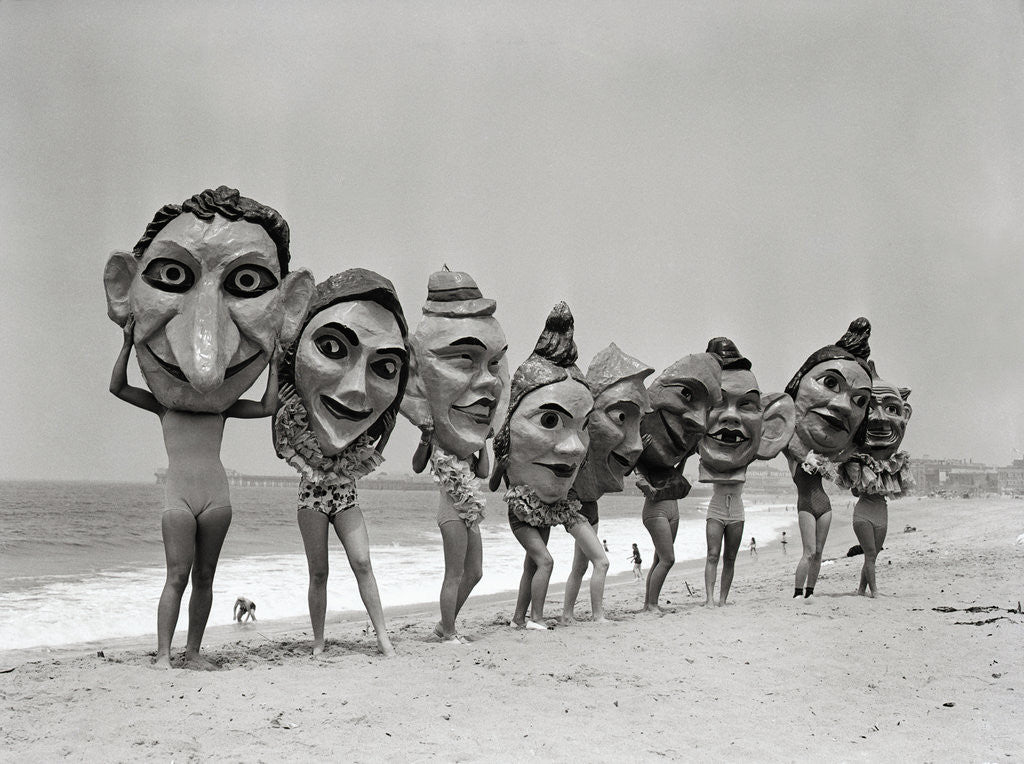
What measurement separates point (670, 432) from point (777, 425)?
4.60ft

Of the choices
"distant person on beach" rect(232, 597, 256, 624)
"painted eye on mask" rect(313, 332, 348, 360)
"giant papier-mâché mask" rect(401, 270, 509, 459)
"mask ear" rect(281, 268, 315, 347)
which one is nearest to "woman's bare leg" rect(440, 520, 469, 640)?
"giant papier-mâché mask" rect(401, 270, 509, 459)

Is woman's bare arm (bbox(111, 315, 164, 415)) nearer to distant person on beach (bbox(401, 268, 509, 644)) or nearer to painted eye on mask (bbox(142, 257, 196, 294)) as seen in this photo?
painted eye on mask (bbox(142, 257, 196, 294))

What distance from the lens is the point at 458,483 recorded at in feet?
23.9

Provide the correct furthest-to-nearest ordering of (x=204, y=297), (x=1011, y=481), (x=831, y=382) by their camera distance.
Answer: (x=1011, y=481) < (x=831, y=382) < (x=204, y=297)

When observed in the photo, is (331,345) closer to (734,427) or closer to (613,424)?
(613,424)

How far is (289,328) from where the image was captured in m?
6.11

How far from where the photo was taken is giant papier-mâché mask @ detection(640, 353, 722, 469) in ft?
30.8

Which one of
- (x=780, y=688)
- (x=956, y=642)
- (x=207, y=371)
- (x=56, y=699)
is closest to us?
(x=56, y=699)

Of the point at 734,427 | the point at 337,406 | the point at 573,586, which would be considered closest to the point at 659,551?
the point at 573,586

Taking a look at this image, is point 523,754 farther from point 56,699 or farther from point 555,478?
point 555,478

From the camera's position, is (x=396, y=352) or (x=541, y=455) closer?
(x=396, y=352)

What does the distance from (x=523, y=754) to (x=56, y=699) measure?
2.68 meters

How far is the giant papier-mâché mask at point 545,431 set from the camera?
8039 mm

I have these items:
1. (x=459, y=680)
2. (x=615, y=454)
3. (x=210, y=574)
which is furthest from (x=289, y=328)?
(x=615, y=454)
